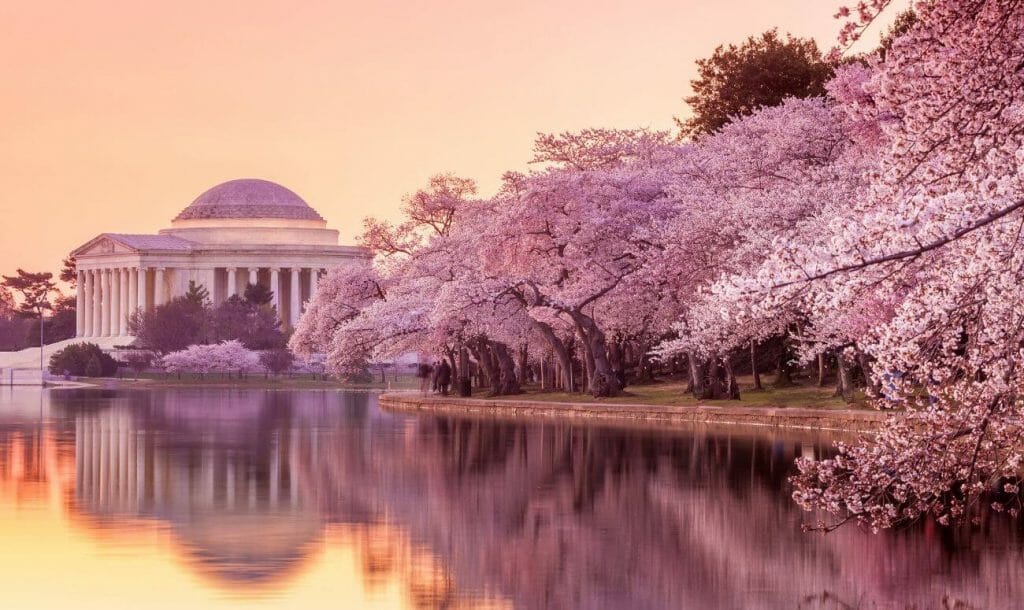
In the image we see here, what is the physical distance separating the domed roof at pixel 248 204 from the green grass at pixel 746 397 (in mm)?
122275

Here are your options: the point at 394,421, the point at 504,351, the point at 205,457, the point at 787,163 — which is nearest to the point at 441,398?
the point at 504,351

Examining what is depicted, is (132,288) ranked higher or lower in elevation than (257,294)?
higher

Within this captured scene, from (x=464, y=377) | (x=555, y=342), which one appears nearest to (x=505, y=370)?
(x=464, y=377)

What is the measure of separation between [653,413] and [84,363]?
75595 mm

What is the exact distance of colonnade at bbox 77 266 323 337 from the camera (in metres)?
178

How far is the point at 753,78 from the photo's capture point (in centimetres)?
7862

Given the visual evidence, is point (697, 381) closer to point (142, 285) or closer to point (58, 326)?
point (142, 285)

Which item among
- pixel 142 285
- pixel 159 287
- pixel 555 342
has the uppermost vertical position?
pixel 142 285

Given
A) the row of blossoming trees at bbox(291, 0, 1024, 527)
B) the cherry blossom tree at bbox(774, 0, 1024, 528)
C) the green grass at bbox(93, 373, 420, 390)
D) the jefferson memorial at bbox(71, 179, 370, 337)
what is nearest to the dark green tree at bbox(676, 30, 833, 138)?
the row of blossoming trees at bbox(291, 0, 1024, 527)

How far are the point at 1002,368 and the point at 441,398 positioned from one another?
5549 centimetres

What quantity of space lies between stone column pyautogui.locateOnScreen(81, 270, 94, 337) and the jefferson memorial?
4.0 inches

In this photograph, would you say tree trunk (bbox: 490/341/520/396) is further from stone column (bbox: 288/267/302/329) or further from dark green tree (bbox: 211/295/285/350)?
stone column (bbox: 288/267/302/329)

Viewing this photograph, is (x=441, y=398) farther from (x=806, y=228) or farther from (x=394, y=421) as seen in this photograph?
(x=806, y=228)

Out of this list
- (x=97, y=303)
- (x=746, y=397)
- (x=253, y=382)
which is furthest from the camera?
(x=97, y=303)
